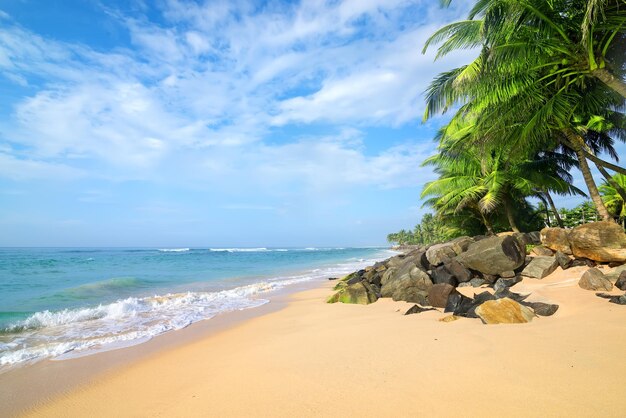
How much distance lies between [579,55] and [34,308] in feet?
53.2

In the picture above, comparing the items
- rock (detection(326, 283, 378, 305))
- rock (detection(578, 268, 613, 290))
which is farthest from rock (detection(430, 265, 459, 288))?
rock (detection(578, 268, 613, 290))

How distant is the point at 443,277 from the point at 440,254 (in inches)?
80.0

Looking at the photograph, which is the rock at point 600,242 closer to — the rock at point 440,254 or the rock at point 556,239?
the rock at point 556,239

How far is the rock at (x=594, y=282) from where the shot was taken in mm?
6078

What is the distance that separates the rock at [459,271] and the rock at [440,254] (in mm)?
1175

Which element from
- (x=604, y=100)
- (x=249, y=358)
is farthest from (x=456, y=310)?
(x=604, y=100)

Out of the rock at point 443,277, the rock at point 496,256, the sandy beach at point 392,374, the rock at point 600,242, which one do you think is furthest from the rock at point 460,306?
the rock at point 600,242

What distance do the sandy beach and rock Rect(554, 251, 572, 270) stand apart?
8.63ft

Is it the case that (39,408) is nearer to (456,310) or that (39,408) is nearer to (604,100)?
(456,310)

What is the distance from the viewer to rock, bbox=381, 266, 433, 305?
8211 mm

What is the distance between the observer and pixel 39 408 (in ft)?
12.0

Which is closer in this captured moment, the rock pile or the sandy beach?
the sandy beach

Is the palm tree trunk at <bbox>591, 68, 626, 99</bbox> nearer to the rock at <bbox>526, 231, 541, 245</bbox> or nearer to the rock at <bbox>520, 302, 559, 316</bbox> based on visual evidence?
the rock at <bbox>520, 302, 559, 316</bbox>

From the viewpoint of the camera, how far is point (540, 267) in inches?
318
